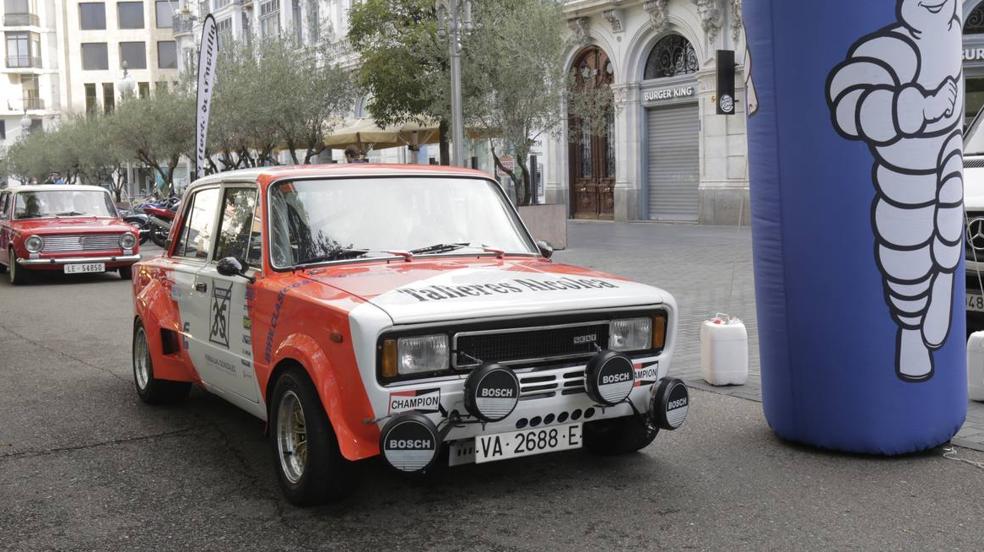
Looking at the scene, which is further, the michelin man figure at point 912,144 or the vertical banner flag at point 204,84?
the vertical banner flag at point 204,84

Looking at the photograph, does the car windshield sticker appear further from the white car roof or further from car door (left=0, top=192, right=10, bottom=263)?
car door (left=0, top=192, right=10, bottom=263)

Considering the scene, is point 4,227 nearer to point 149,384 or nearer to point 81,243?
point 81,243

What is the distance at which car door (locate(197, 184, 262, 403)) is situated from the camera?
17.9 ft

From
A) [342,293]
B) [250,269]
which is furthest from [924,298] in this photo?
[250,269]

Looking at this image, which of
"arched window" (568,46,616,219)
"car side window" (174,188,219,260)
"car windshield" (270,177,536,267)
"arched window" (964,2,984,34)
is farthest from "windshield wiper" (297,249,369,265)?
"arched window" (568,46,616,219)

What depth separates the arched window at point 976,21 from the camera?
2267cm

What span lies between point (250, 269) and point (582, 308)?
1.81 metres

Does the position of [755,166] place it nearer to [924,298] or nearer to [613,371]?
[924,298]

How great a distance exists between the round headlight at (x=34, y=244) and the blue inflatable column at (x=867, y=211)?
14.3 metres

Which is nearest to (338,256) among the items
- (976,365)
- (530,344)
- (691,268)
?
(530,344)

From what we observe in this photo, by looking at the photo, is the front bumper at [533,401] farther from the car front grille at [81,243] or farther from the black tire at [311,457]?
the car front grille at [81,243]

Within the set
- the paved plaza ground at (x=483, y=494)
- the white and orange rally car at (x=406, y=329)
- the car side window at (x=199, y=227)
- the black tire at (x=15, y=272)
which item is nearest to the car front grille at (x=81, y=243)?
the black tire at (x=15, y=272)

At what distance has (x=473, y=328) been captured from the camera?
15.0 feet

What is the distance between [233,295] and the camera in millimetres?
5617
